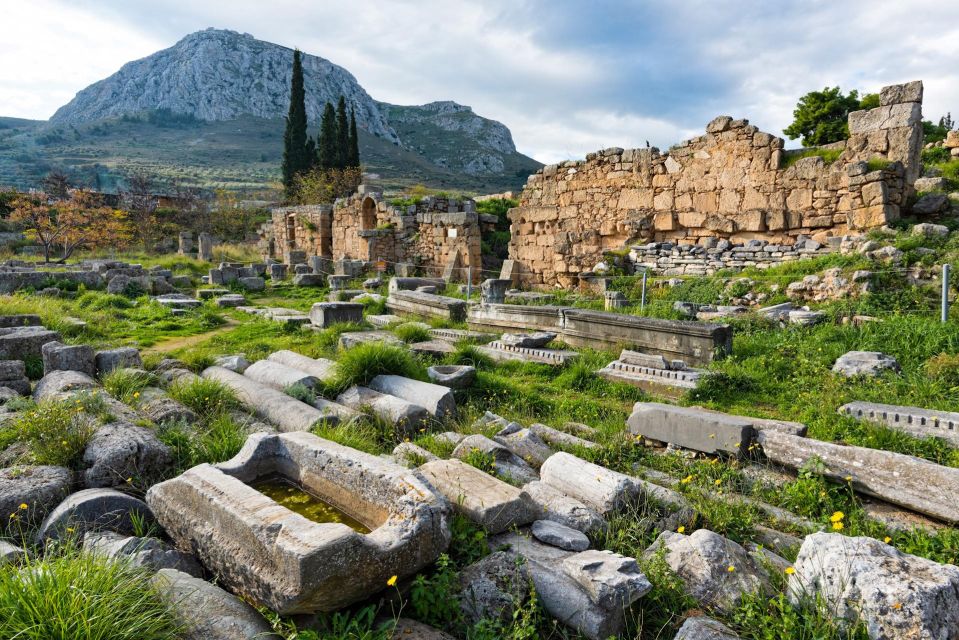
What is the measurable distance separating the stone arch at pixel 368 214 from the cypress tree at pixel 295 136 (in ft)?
59.0

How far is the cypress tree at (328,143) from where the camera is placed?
3397 cm

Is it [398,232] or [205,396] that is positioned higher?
[398,232]

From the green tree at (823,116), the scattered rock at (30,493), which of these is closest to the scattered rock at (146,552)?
the scattered rock at (30,493)

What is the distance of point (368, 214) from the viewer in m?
21.7

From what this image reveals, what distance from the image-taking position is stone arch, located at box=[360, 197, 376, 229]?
21547 millimetres

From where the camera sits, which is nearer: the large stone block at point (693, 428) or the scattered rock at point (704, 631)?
the scattered rock at point (704, 631)

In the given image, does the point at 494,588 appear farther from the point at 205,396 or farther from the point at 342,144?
the point at 342,144

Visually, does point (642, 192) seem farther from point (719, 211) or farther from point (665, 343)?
point (665, 343)

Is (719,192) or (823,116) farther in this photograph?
(823,116)

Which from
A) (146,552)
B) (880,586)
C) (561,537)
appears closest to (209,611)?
(146,552)

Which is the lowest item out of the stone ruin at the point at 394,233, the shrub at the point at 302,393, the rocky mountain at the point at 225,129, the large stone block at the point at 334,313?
the shrub at the point at 302,393

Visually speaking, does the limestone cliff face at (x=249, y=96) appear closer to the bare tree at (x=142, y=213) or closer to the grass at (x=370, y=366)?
the bare tree at (x=142, y=213)

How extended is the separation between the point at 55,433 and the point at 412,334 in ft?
18.3

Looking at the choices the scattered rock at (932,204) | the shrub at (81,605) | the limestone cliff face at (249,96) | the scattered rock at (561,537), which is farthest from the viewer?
the limestone cliff face at (249,96)
